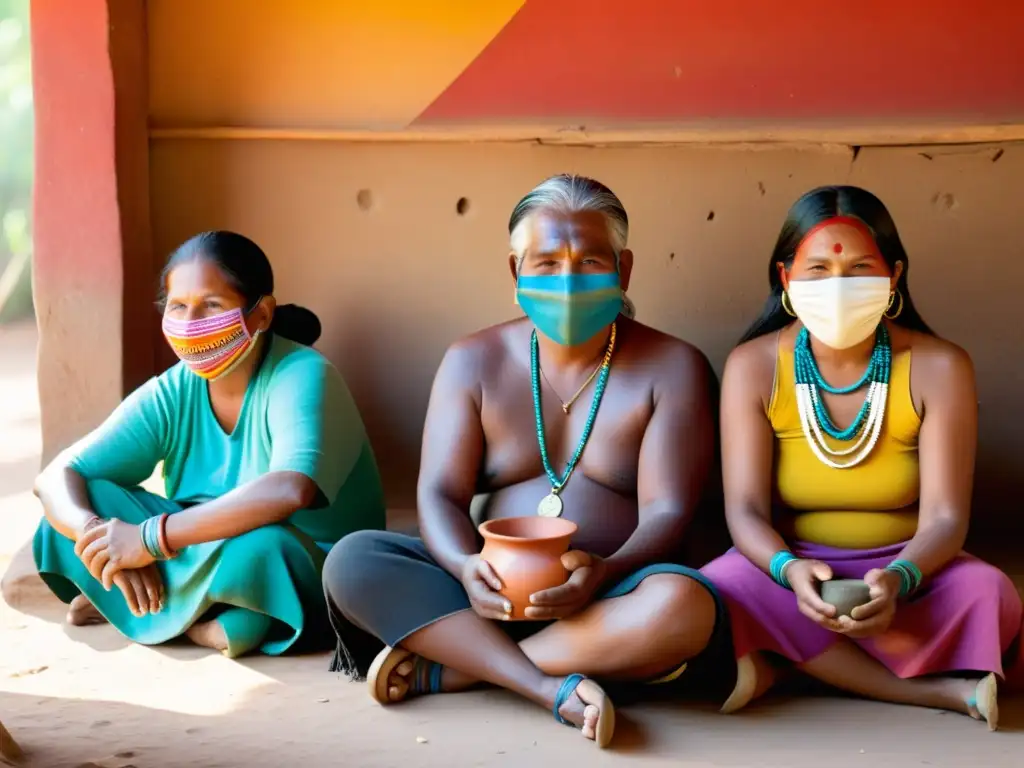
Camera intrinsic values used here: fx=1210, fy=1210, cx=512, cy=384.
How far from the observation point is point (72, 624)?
4.00m

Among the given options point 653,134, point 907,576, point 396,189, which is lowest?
point 907,576

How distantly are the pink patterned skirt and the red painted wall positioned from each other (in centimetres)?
183

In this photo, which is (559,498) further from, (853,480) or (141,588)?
(141,588)

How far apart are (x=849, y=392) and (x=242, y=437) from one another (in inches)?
75.0

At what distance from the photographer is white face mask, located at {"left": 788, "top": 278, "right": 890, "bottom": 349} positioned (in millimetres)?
3279

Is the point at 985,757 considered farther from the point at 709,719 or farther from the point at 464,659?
the point at 464,659

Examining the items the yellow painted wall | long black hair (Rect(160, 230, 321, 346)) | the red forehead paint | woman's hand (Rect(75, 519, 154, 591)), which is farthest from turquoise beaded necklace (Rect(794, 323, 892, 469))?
woman's hand (Rect(75, 519, 154, 591))

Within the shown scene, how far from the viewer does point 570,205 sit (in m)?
3.44

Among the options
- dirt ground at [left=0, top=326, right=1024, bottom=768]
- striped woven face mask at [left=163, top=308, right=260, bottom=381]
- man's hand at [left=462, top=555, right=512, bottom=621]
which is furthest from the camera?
striped woven face mask at [left=163, top=308, right=260, bottom=381]

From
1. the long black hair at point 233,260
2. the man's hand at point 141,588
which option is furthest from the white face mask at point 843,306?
the man's hand at point 141,588

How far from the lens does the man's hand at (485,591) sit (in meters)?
3.01

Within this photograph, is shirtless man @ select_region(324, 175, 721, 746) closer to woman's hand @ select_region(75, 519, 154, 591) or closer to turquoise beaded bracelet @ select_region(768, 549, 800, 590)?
turquoise beaded bracelet @ select_region(768, 549, 800, 590)

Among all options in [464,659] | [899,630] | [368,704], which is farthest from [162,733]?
[899,630]

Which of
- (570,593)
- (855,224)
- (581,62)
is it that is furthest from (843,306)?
(581,62)
